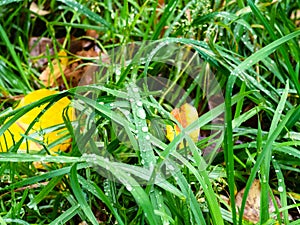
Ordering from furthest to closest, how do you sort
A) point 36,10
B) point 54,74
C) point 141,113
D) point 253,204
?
point 36,10 < point 54,74 < point 253,204 < point 141,113

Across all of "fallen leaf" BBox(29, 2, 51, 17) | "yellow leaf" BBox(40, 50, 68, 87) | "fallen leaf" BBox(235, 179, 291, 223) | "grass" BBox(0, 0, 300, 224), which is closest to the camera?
"grass" BBox(0, 0, 300, 224)

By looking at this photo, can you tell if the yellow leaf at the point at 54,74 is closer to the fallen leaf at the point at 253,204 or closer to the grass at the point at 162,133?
the grass at the point at 162,133

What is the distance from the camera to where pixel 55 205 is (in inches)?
43.9

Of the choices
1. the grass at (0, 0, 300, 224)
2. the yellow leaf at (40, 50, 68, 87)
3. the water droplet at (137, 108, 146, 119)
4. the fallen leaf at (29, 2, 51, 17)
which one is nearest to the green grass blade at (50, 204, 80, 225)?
the grass at (0, 0, 300, 224)

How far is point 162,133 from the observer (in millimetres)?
1074

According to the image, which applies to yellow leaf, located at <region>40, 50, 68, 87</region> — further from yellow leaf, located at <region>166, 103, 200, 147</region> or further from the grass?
yellow leaf, located at <region>166, 103, 200, 147</region>

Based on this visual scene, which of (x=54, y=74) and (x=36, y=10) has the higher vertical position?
(x=36, y=10)

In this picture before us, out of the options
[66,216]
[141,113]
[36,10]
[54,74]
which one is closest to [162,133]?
[141,113]

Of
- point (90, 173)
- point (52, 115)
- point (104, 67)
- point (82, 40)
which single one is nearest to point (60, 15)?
point (82, 40)

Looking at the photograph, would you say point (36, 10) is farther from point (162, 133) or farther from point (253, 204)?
point (253, 204)

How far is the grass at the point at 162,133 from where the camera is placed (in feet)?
3.09

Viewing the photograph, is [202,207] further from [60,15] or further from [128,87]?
[60,15]

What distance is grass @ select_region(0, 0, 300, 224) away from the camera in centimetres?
94

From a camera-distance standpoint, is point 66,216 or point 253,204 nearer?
point 66,216
